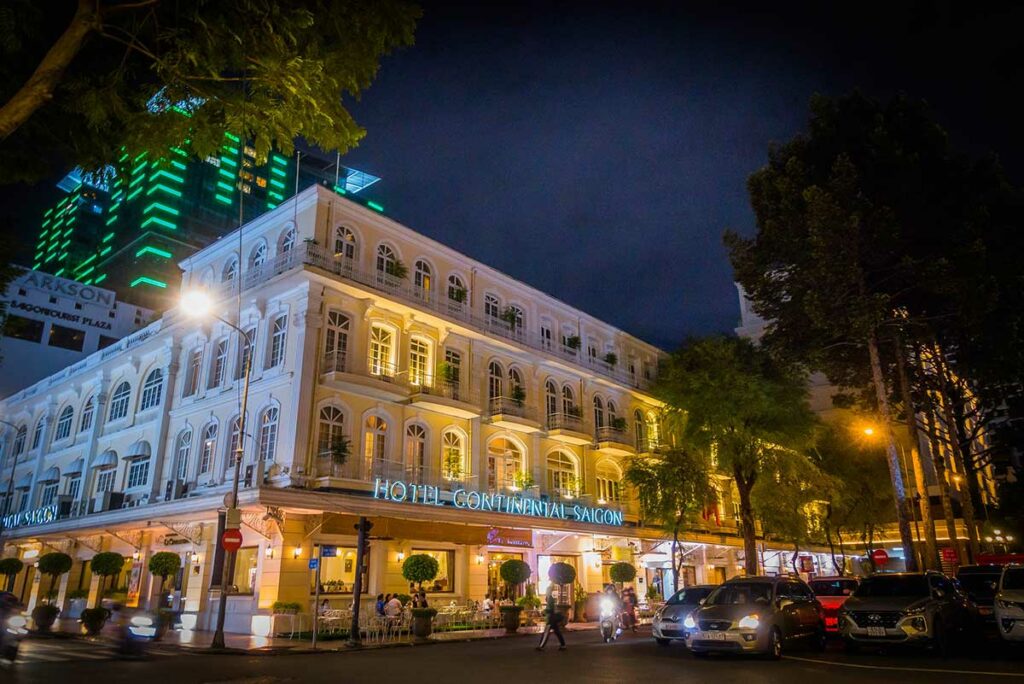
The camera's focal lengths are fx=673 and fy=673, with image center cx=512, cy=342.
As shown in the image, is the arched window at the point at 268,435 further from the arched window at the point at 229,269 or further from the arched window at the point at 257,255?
the arched window at the point at 229,269

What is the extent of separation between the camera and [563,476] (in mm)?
35844

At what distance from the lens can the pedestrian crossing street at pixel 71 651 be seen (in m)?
14.6

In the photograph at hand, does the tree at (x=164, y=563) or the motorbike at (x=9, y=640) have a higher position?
the tree at (x=164, y=563)

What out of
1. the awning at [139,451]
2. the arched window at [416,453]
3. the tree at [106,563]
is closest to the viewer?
the tree at [106,563]

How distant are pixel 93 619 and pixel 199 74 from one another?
63.6 feet

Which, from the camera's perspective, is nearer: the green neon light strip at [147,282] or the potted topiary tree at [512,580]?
the potted topiary tree at [512,580]

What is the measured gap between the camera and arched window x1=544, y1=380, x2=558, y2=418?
35.4 metres

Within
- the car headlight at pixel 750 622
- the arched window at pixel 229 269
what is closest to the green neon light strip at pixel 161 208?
the arched window at pixel 229 269

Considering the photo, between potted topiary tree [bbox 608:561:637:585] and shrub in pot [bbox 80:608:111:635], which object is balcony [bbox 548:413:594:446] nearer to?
potted topiary tree [bbox 608:561:637:585]

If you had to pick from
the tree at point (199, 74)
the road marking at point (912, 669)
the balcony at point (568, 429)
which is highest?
the balcony at point (568, 429)

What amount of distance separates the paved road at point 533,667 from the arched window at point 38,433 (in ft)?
104

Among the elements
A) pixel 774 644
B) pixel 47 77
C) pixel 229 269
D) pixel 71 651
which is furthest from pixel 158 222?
pixel 774 644

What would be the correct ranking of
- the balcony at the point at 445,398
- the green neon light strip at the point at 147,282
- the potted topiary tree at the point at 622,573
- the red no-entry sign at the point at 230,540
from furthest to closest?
the green neon light strip at the point at 147,282 < the potted topiary tree at the point at 622,573 < the balcony at the point at 445,398 < the red no-entry sign at the point at 230,540

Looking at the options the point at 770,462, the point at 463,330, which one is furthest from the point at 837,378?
the point at 463,330
